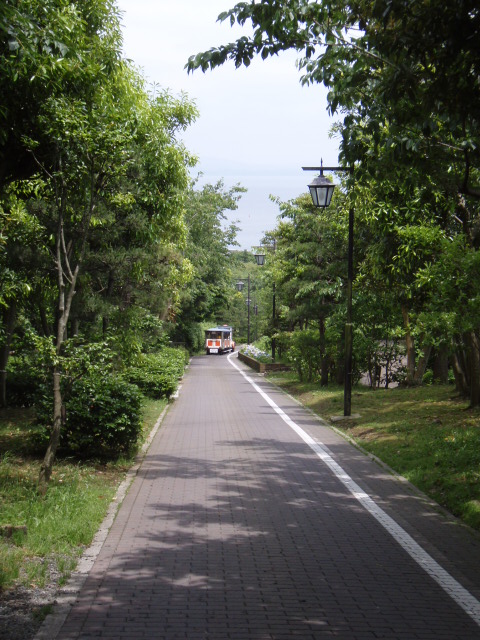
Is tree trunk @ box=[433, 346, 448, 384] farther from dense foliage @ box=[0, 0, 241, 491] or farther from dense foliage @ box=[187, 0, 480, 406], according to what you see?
dense foliage @ box=[0, 0, 241, 491]

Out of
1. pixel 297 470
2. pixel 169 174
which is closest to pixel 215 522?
pixel 297 470

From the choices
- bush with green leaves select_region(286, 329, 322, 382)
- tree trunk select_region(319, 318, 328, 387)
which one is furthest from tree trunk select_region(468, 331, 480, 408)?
bush with green leaves select_region(286, 329, 322, 382)

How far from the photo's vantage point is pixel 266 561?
275 inches

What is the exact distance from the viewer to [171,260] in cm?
1856

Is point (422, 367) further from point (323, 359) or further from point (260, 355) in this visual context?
point (260, 355)

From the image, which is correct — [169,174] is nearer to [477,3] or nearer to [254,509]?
[254,509]

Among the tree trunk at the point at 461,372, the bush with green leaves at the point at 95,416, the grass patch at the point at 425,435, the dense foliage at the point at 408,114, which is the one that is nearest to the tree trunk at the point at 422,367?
the grass patch at the point at 425,435

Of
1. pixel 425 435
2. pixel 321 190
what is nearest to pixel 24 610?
pixel 425 435

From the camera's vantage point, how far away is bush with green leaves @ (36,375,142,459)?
11.3 metres

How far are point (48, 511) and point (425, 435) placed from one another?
8.48 m

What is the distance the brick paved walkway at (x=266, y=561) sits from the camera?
5.43 meters

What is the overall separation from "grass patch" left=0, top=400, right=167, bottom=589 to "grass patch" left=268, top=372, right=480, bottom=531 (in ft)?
14.6

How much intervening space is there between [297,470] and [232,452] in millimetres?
2091

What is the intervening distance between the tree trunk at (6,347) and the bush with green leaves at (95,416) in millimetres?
5832
